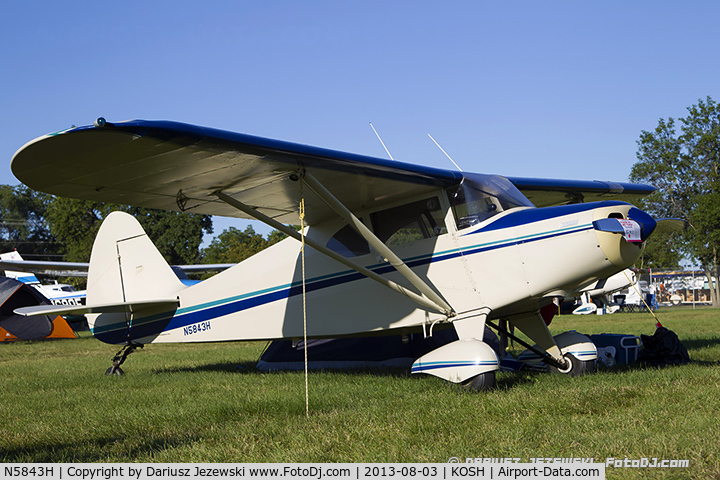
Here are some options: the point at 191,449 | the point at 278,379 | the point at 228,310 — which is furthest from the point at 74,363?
the point at 191,449

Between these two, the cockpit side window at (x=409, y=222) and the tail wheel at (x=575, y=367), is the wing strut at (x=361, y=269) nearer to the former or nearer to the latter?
the cockpit side window at (x=409, y=222)

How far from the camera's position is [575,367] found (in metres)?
6.65

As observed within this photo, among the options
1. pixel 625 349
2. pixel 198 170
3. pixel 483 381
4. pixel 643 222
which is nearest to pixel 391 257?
pixel 483 381

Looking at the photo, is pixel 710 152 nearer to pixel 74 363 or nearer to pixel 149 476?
pixel 74 363

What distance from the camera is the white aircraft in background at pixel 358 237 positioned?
5258 mm

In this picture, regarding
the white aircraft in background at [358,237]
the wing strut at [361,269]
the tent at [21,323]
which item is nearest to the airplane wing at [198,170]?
the white aircraft in background at [358,237]

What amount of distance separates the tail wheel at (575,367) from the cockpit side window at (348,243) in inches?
104

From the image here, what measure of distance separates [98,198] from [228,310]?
8.38 ft

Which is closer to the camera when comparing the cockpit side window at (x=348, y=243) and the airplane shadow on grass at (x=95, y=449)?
the airplane shadow on grass at (x=95, y=449)

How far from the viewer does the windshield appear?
21.1ft

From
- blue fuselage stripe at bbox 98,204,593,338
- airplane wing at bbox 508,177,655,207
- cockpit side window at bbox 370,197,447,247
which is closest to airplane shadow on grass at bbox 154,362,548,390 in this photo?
blue fuselage stripe at bbox 98,204,593,338

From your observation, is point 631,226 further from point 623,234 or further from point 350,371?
point 350,371

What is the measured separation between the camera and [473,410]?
452 centimetres

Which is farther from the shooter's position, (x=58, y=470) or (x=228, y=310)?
(x=228, y=310)
